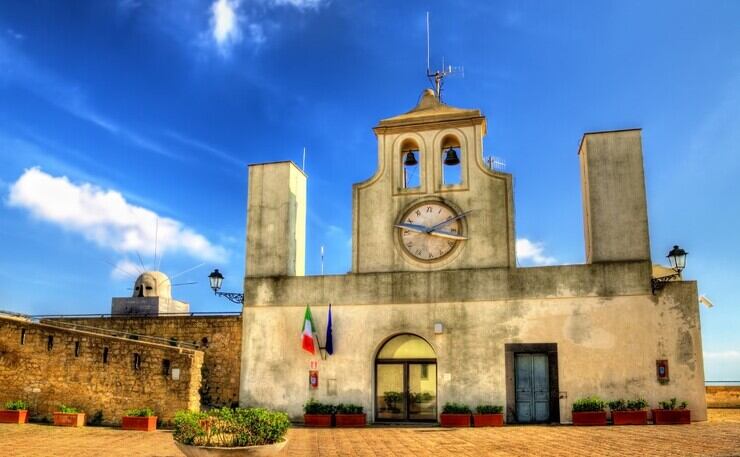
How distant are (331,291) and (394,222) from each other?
286cm

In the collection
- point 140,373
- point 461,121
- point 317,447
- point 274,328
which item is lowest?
point 317,447

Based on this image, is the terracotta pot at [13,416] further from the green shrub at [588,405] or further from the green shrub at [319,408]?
the green shrub at [588,405]

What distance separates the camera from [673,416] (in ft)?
59.1

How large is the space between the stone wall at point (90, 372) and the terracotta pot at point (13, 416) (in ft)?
2.06

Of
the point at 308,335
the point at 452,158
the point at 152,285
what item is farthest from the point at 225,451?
the point at 152,285

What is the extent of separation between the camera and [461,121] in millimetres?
21391

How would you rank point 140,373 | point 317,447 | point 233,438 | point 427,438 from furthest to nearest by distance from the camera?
point 140,373 < point 427,438 < point 317,447 < point 233,438

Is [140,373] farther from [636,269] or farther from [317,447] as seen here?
[636,269]

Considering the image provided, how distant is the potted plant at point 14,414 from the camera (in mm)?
20172

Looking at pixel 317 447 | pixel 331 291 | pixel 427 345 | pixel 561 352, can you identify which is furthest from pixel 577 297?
pixel 317 447

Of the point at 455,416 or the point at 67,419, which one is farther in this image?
the point at 67,419

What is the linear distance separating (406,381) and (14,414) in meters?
11.4

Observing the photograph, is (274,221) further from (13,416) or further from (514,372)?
(13,416)

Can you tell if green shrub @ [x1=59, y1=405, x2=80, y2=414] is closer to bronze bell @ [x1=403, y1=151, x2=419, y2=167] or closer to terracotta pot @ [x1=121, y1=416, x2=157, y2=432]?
terracotta pot @ [x1=121, y1=416, x2=157, y2=432]
